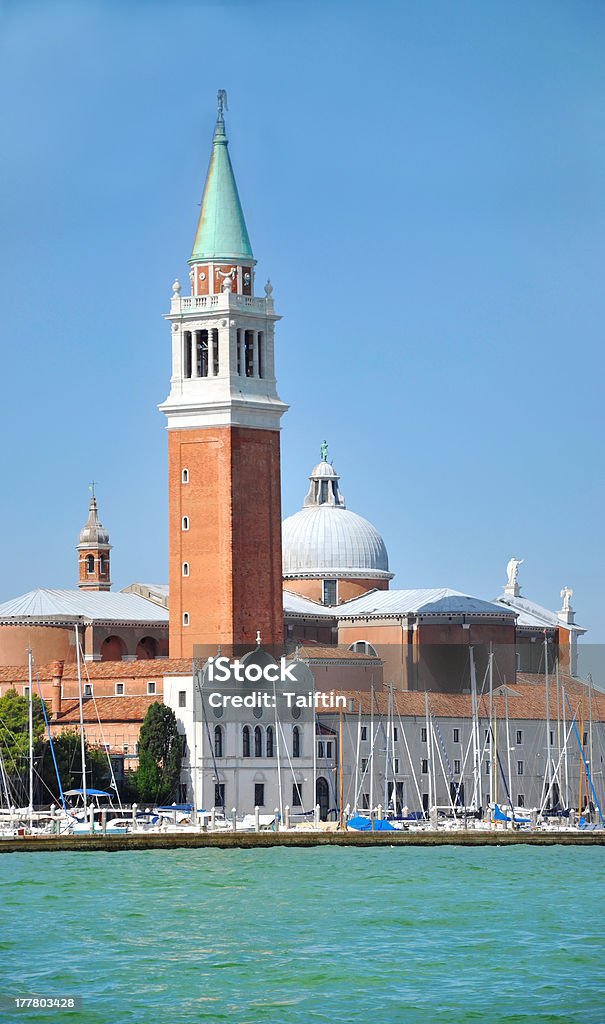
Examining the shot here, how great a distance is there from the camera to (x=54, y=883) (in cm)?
4231

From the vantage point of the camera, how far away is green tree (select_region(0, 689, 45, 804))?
58562mm

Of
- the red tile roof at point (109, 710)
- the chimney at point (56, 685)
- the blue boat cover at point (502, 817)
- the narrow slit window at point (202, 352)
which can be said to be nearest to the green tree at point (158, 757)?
the red tile roof at point (109, 710)

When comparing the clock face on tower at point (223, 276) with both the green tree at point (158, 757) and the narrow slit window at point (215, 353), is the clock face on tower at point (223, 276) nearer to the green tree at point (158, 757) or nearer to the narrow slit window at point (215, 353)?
the narrow slit window at point (215, 353)

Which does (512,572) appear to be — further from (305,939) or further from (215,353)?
(305,939)

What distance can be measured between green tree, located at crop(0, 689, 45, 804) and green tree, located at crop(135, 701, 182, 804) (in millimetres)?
2515

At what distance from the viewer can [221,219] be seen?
65375 millimetres

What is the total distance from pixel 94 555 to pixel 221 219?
17.1 metres

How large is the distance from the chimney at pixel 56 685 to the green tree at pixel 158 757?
3.42 meters

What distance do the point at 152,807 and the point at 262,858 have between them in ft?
35.0

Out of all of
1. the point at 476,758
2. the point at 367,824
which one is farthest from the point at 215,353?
the point at 367,824

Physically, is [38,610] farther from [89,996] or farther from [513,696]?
[89,996]

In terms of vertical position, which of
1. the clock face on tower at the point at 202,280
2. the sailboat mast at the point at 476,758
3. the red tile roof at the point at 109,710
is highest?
the clock face on tower at the point at 202,280

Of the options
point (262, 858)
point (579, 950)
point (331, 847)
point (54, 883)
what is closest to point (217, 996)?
point (579, 950)

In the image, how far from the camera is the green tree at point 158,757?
60.6 m
